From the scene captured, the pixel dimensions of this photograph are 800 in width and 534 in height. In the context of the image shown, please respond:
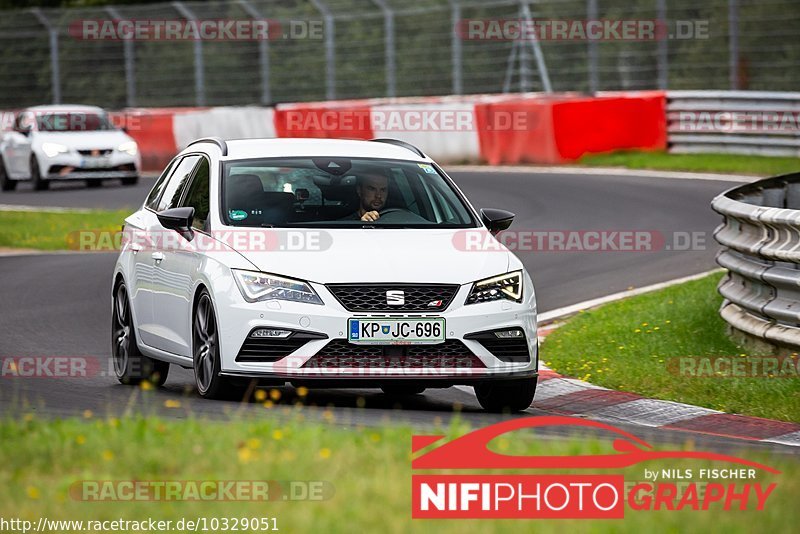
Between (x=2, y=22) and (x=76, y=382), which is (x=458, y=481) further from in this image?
(x=2, y=22)

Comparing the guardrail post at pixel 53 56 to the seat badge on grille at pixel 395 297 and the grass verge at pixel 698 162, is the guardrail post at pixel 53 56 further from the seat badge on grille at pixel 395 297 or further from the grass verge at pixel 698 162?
the seat badge on grille at pixel 395 297

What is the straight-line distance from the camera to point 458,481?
20.8 ft

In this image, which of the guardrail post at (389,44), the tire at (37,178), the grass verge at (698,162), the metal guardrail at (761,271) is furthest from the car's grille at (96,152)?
the metal guardrail at (761,271)

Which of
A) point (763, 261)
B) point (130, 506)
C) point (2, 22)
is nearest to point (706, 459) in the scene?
point (130, 506)

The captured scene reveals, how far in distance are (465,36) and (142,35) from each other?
7.65 meters

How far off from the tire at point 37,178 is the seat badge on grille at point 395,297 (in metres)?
22.3

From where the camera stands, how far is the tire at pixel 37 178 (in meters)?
30.9

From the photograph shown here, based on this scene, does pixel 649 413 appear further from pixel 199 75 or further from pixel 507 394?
pixel 199 75

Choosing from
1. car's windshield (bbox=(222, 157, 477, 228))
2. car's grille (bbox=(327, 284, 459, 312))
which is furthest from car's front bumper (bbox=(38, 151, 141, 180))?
car's grille (bbox=(327, 284, 459, 312))

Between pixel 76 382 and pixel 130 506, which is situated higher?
pixel 130 506

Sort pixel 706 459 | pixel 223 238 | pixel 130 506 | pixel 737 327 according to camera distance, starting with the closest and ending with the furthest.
A: 1. pixel 130 506
2. pixel 706 459
3. pixel 223 238
4. pixel 737 327

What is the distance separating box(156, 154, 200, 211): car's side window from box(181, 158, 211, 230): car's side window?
0.18 metres

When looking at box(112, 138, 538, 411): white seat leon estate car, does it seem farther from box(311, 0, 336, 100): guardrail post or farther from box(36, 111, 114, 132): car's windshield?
box(311, 0, 336, 100): guardrail post

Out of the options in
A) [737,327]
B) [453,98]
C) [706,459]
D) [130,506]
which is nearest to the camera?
[130,506]
